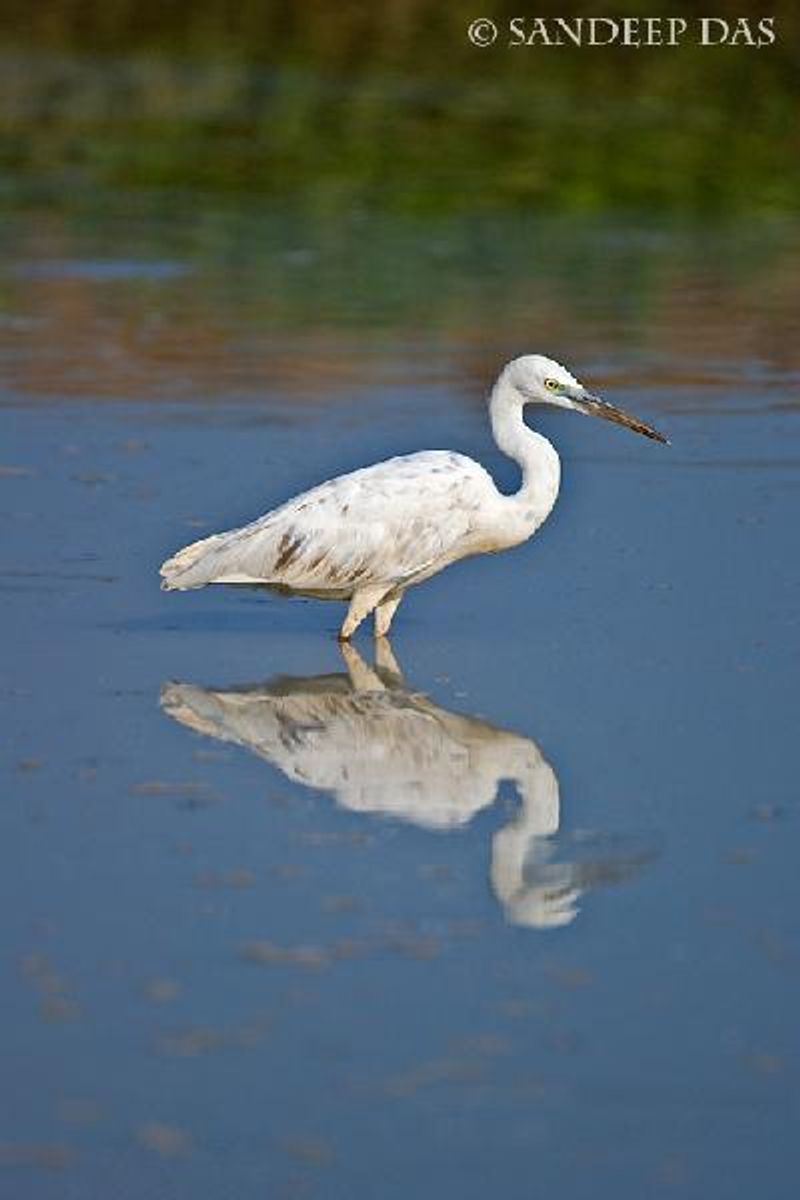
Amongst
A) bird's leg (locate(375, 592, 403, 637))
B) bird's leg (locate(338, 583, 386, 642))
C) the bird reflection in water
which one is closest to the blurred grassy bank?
bird's leg (locate(375, 592, 403, 637))

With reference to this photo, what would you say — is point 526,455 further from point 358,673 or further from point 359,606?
point 358,673

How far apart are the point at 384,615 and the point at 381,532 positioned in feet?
1.13

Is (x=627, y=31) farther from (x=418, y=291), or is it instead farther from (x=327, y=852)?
(x=327, y=852)

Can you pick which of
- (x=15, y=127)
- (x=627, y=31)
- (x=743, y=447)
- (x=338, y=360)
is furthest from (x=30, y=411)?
(x=627, y=31)

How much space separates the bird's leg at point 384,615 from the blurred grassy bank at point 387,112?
947 centimetres

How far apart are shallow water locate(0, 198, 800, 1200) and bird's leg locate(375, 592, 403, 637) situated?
0.21 feet

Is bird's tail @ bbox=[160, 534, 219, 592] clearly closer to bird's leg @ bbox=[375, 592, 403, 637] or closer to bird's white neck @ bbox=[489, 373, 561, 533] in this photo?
bird's leg @ bbox=[375, 592, 403, 637]

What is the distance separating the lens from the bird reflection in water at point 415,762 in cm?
741

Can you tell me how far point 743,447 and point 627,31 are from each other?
51.0ft

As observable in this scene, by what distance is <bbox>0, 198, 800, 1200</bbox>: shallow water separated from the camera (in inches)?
232

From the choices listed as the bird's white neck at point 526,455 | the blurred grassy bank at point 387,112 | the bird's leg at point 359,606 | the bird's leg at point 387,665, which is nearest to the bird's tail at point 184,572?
the bird's leg at point 359,606

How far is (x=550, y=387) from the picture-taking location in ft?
34.2

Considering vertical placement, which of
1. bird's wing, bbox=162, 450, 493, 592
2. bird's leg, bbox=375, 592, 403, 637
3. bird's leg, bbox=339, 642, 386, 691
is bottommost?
bird's leg, bbox=339, 642, 386, 691

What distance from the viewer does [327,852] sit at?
24.6 feet
